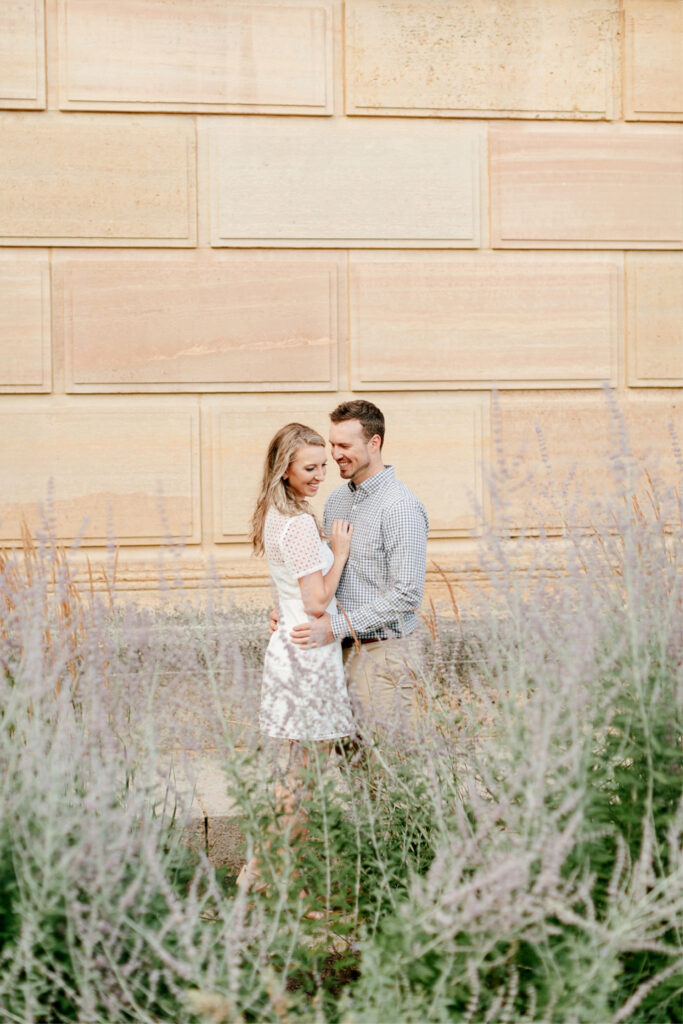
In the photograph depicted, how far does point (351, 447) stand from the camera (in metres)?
4.18

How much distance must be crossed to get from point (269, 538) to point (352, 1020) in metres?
2.15

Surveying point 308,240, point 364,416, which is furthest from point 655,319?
point 364,416

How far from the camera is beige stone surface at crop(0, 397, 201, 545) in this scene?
6.16 metres

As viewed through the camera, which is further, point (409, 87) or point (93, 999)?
point (409, 87)

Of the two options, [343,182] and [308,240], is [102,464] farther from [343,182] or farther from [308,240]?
[343,182]

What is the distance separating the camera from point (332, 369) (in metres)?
6.36

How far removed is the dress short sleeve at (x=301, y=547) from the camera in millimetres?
3898

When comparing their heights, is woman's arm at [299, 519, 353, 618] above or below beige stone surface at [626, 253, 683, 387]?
below

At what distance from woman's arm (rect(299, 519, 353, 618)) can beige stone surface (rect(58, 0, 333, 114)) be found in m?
3.34

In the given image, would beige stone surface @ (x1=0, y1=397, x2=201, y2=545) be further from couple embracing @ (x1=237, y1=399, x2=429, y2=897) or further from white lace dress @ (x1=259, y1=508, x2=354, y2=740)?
white lace dress @ (x1=259, y1=508, x2=354, y2=740)

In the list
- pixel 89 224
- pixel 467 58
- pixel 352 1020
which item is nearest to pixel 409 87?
pixel 467 58

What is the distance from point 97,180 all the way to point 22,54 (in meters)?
0.82

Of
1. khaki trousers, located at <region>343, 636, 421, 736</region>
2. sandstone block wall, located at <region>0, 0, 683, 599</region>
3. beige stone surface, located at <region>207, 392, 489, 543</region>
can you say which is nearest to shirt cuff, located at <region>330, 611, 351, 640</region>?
khaki trousers, located at <region>343, 636, 421, 736</region>

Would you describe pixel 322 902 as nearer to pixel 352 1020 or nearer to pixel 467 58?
pixel 352 1020
